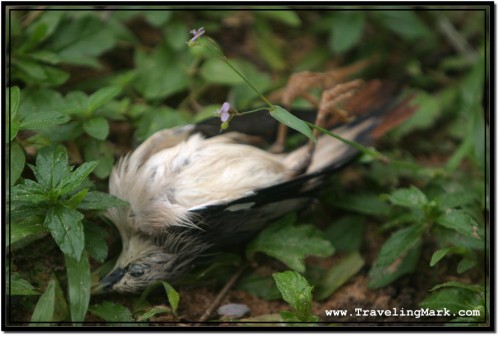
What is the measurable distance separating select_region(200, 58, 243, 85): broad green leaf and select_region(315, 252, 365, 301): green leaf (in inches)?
39.2

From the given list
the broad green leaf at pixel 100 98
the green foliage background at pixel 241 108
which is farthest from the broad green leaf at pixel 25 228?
the broad green leaf at pixel 100 98

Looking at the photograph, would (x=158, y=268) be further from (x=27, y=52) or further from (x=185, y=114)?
(x=27, y=52)

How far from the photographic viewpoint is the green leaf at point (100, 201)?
2.18 meters

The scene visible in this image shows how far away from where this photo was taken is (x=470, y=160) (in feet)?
10.1

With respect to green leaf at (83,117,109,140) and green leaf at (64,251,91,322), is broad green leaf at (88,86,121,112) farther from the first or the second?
green leaf at (64,251,91,322)

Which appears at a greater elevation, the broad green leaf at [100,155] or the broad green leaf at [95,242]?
the broad green leaf at [100,155]

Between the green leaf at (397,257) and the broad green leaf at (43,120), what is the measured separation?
129cm

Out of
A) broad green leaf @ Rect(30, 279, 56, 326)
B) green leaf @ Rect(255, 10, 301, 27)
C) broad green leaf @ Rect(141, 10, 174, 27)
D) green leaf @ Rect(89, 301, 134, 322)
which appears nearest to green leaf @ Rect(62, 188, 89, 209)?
broad green leaf @ Rect(30, 279, 56, 326)

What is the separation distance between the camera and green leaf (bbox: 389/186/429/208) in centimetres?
243

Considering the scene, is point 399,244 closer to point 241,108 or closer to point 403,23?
point 241,108

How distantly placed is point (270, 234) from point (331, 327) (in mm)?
434

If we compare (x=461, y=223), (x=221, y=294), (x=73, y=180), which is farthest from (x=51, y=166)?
(x=461, y=223)

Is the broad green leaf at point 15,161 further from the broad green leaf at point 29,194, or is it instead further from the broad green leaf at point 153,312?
the broad green leaf at point 153,312

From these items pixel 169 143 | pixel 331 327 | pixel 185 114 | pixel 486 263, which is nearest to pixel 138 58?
pixel 185 114
